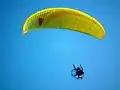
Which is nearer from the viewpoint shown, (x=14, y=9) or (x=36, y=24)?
(x=36, y=24)

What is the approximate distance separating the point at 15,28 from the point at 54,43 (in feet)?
1.32

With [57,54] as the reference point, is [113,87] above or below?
below

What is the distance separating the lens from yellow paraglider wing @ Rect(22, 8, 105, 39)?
85 cm

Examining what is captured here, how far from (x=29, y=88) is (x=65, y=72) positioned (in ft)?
1.23

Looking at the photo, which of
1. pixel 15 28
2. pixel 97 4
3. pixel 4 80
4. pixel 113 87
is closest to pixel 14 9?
pixel 15 28

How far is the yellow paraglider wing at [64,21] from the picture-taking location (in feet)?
2.79

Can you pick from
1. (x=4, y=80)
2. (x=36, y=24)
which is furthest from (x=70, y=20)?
(x=4, y=80)

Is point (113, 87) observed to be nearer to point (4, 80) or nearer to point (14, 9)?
point (4, 80)

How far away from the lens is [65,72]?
2.07m

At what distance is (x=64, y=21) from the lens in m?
0.96

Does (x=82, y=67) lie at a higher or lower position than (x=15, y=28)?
lower

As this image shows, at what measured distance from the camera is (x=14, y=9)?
2.10 metres

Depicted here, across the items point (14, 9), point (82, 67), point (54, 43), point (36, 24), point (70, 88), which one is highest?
point (14, 9)

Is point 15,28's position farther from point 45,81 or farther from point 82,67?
point 82,67
